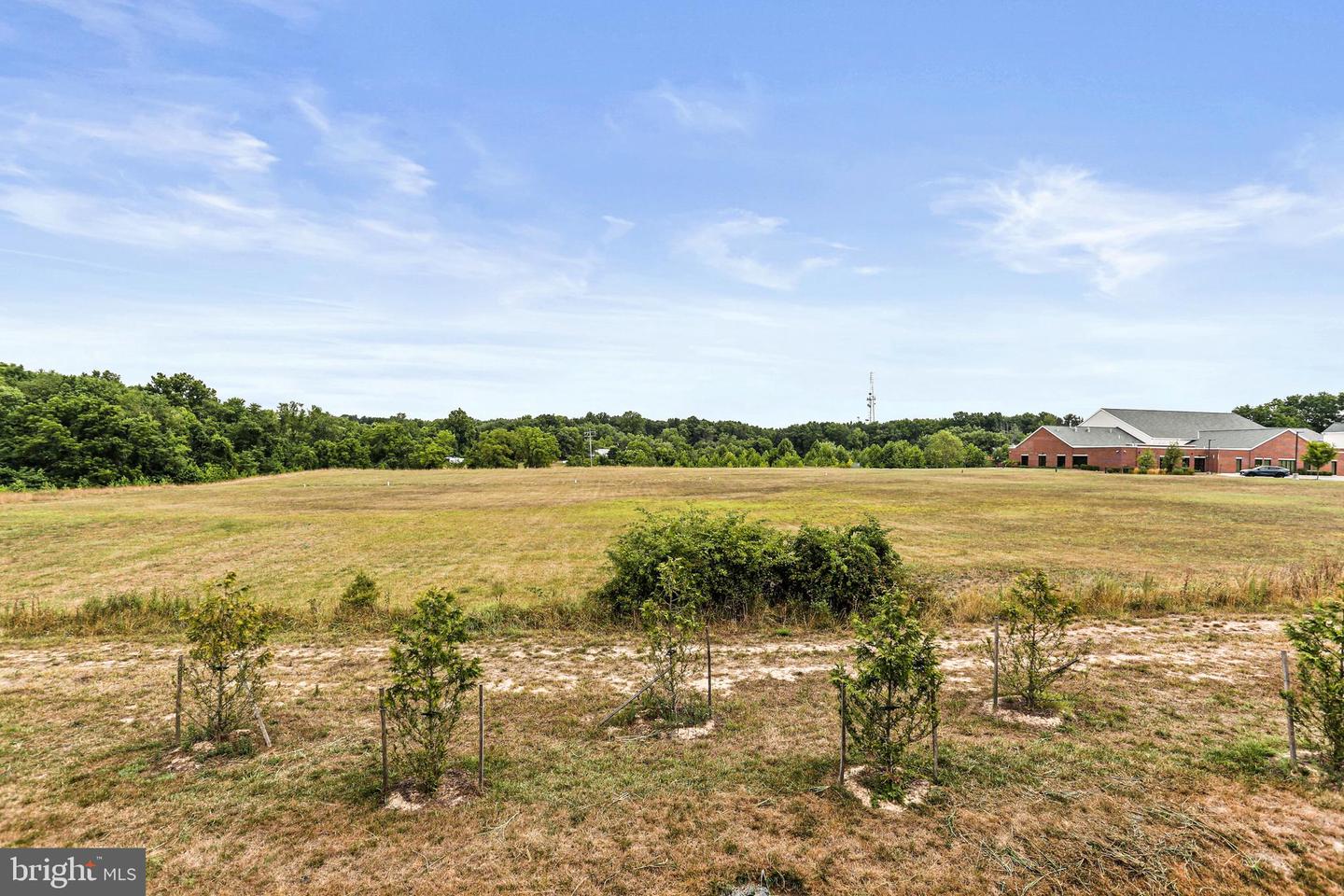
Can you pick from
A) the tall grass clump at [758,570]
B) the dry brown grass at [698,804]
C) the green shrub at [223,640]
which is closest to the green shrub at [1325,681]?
the dry brown grass at [698,804]

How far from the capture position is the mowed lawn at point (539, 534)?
1884 cm

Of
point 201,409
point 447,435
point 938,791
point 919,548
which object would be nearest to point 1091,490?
point 919,548

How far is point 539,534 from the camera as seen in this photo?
1134 inches

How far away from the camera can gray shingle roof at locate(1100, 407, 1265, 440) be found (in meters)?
89.1

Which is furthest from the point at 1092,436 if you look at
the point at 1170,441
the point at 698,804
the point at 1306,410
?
the point at 698,804

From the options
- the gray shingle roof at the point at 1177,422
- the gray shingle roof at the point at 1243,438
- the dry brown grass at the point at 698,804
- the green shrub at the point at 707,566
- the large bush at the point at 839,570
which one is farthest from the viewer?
the gray shingle roof at the point at 1177,422

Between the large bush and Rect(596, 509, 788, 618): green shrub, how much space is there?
0.45m

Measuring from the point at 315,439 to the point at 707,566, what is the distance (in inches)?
5590

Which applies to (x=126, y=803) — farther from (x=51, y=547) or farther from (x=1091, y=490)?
(x=1091, y=490)

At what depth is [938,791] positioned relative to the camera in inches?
245

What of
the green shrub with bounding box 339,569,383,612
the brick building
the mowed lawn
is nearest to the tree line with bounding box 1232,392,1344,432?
the brick building

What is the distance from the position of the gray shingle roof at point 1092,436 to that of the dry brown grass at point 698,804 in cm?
9149

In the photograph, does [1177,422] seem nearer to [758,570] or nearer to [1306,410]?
[1306,410]

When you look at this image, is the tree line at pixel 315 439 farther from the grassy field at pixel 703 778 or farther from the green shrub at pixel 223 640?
the green shrub at pixel 223 640
